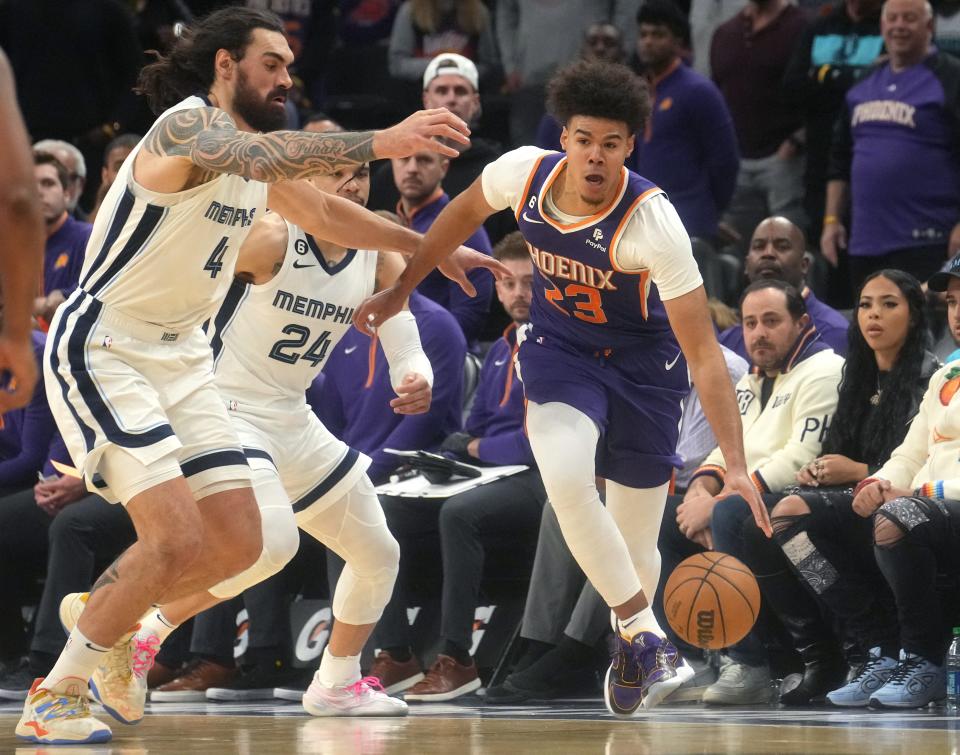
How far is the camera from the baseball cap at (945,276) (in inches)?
273

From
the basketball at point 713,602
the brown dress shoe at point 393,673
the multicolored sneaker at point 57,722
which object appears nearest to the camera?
the multicolored sneaker at point 57,722

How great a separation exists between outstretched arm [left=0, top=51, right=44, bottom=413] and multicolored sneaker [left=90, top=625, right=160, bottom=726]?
8.25 feet

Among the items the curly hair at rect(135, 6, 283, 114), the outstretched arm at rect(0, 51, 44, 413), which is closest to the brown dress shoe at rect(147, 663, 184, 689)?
the curly hair at rect(135, 6, 283, 114)

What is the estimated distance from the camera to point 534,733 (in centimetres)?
541

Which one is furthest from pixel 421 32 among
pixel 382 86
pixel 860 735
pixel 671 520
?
pixel 860 735

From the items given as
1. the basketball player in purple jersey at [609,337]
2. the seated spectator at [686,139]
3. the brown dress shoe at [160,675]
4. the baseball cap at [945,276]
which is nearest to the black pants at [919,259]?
the seated spectator at [686,139]

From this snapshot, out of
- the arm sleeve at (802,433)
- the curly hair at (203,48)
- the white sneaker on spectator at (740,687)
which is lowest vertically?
the white sneaker on spectator at (740,687)

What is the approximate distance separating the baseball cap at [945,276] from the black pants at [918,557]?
105 centimetres

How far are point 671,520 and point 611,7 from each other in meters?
5.17

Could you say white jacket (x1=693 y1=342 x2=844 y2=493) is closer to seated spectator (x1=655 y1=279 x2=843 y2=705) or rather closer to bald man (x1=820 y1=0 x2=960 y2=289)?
seated spectator (x1=655 y1=279 x2=843 y2=705)

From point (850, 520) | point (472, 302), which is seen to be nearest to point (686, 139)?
point (472, 302)

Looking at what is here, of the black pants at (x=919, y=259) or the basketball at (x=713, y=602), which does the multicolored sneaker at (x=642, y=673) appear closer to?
the basketball at (x=713, y=602)

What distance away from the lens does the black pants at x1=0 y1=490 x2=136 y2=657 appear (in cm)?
789

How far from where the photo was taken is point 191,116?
524 centimetres
